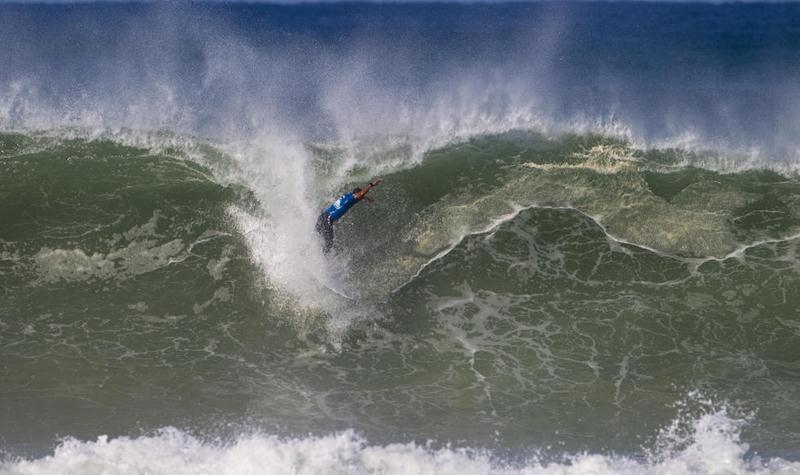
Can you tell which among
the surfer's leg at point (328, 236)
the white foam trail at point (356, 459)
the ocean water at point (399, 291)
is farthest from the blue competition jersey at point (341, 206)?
the white foam trail at point (356, 459)

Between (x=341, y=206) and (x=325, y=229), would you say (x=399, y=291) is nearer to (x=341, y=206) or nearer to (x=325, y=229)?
(x=325, y=229)

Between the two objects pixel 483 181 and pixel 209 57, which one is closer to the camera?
pixel 483 181

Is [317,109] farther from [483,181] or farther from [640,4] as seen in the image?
[640,4]

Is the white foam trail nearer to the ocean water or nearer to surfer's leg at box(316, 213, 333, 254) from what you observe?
the ocean water

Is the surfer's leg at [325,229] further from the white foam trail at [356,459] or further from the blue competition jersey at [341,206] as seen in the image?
the white foam trail at [356,459]

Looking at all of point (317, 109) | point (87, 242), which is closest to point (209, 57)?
point (317, 109)
